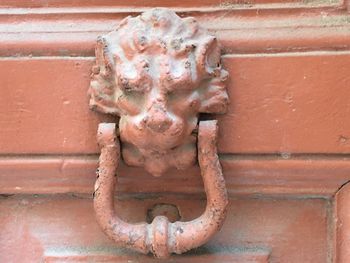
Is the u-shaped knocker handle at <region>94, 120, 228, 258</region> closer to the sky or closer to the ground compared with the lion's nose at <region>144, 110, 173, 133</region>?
closer to the ground

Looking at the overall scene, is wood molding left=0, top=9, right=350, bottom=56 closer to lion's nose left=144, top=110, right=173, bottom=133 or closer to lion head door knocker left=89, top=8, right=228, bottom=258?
lion head door knocker left=89, top=8, right=228, bottom=258

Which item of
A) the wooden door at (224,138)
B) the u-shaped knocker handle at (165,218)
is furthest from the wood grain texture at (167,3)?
the u-shaped knocker handle at (165,218)

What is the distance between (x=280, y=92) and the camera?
816 millimetres

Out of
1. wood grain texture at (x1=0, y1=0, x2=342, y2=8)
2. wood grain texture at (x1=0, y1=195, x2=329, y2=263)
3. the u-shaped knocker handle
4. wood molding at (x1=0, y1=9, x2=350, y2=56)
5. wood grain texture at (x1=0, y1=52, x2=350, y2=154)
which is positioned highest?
wood grain texture at (x1=0, y1=0, x2=342, y2=8)

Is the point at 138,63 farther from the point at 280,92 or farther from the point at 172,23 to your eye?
the point at 280,92

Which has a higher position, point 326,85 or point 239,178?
point 326,85

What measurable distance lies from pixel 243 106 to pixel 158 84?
0.41ft

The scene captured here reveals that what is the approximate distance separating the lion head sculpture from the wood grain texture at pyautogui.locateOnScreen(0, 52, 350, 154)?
27 mm

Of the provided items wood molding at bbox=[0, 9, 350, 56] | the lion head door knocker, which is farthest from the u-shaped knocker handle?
wood molding at bbox=[0, 9, 350, 56]

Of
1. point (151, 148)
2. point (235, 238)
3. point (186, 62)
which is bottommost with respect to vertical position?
point (235, 238)

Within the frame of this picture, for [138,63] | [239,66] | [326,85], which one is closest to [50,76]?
[138,63]

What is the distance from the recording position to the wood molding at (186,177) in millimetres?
821

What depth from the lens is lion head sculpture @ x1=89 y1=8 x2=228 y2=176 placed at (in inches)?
29.5

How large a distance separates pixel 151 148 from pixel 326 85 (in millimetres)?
227
